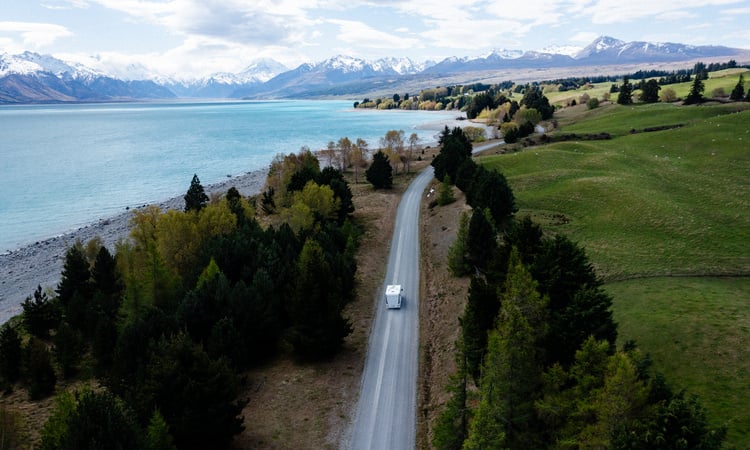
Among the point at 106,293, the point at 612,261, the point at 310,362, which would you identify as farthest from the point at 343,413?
the point at 106,293

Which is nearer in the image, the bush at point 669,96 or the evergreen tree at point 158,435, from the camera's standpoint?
the evergreen tree at point 158,435

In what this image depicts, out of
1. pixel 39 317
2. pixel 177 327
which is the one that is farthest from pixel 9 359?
pixel 177 327

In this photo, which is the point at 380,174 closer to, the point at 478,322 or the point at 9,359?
the point at 9,359

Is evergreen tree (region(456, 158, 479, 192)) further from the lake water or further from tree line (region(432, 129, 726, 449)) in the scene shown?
the lake water

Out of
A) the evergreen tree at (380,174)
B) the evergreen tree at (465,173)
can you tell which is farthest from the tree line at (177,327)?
the evergreen tree at (380,174)

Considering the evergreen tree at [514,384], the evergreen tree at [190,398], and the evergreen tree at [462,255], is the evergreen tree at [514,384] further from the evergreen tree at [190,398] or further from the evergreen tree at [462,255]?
the evergreen tree at [462,255]

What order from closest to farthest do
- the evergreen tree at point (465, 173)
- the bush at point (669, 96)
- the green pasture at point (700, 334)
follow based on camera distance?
the green pasture at point (700, 334) → the evergreen tree at point (465, 173) → the bush at point (669, 96)

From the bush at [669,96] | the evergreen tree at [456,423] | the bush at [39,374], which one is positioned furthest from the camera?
the bush at [669,96]
